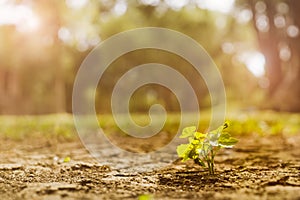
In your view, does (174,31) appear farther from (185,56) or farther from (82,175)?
(82,175)

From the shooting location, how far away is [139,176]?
9.87 ft

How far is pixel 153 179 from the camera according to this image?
2.87m

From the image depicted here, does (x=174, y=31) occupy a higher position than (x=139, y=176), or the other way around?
(x=174, y=31)

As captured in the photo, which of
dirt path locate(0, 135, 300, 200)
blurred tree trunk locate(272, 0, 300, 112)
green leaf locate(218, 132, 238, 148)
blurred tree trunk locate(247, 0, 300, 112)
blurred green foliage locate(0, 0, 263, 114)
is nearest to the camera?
dirt path locate(0, 135, 300, 200)

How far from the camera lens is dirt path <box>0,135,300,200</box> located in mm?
2250

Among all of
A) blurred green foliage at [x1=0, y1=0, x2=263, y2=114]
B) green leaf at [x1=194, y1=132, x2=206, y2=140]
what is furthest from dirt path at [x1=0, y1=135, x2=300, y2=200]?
blurred green foliage at [x1=0, y1=0, x2=263, y2=114]

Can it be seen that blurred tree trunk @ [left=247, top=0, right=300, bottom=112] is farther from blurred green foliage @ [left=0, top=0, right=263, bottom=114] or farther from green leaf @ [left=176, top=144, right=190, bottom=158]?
green leaf @ [left=176, top=144, right=190, bottom=158]

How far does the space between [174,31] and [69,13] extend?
12.0m

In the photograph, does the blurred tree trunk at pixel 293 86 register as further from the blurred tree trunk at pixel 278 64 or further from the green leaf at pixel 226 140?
the green leaf at pixel 226 140

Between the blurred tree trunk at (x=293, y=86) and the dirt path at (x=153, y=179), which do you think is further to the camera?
the blurred tree trunk at (x=293, y=86)

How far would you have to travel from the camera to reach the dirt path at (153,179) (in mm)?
2250

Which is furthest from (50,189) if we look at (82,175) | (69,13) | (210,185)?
(69,13)

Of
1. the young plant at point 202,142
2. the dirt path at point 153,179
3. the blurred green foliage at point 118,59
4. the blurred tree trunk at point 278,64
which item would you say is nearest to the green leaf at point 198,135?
the young plant at point 202,142

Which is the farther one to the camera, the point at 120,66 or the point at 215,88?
the point at 215,88
